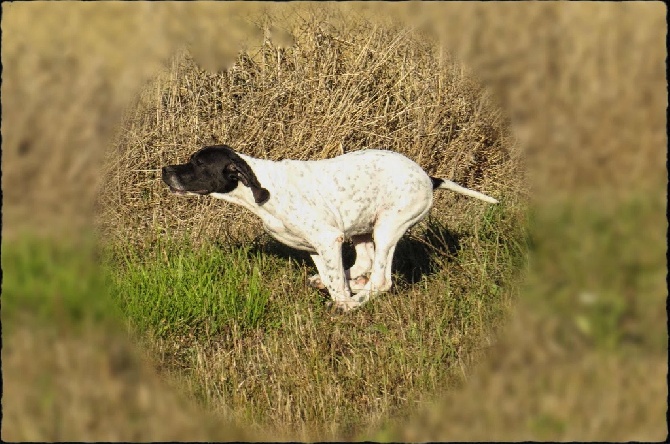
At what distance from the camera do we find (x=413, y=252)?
23.3 ft

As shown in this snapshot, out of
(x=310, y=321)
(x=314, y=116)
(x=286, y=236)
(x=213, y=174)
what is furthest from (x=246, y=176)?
(x=314, y=116)

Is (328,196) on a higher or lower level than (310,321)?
higher

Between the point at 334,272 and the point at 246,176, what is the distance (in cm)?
89

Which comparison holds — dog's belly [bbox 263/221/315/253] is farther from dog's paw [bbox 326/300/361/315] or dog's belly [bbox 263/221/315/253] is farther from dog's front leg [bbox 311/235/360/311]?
dog's paw [bbox 326/300/361/315]

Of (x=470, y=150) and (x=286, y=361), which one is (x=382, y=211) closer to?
(x=286, y=361)

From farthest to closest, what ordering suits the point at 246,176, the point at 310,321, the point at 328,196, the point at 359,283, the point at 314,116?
the point at 314,116 < the point at 359,283 < the point at 328,196 < the point at 246,176 < the point at 310,321

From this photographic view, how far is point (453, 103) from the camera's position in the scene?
870 cm

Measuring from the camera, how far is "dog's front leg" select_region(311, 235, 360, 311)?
6.05 meters

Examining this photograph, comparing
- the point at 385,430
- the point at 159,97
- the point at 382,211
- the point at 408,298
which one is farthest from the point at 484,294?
the point at 159,97

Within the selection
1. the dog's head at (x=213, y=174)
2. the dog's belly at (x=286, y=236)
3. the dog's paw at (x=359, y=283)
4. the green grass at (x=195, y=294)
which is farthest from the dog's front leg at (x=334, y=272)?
the dog's head at (x=213, y=174)

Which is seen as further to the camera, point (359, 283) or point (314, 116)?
point (314, 116)

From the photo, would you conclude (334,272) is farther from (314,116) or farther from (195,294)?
(314,116)

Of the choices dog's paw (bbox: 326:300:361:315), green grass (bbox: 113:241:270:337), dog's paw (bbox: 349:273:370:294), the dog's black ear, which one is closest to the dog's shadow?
dog's paw (bbox: 349:273:370:294)

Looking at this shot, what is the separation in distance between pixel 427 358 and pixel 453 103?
12.8 ft
